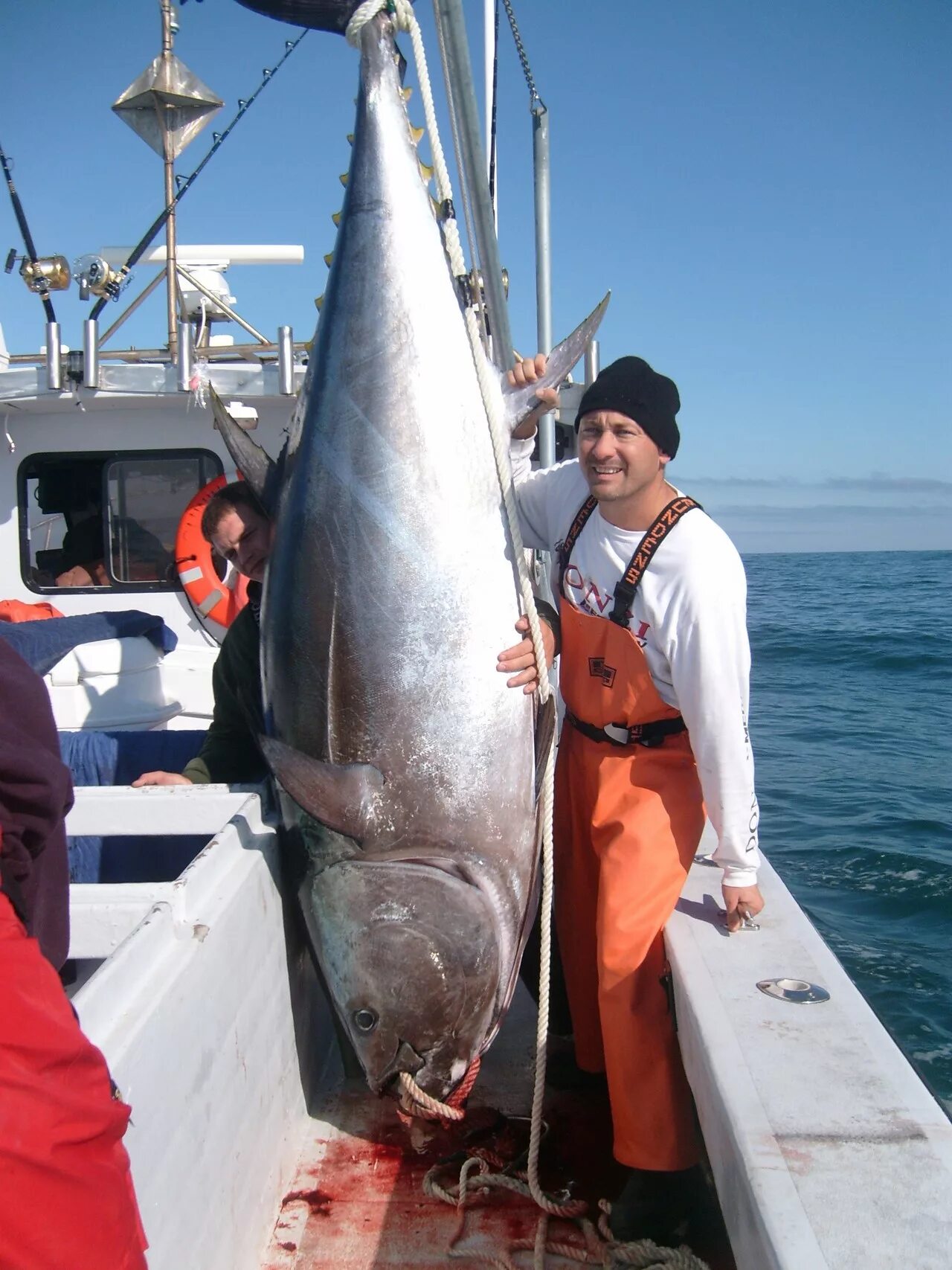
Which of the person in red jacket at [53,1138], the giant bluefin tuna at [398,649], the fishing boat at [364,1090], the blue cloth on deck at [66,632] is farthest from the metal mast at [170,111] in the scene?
the person in red jacket at [53,1138]

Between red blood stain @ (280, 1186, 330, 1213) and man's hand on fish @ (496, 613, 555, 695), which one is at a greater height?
man's hand on fish @ (496, 613, 555, 695)

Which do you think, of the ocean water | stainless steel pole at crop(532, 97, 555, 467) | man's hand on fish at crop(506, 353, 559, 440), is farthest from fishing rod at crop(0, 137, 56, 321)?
the ocean water

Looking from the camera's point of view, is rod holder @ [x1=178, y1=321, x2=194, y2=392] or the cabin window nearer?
rod holder @ [x1=178, y1=321, x2=194, y2=392]

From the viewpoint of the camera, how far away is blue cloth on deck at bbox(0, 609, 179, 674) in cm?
342

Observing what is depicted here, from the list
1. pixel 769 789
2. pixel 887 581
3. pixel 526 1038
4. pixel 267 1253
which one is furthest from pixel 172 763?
pixel 887 581

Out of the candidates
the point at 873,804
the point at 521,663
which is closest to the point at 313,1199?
the point at 521,663

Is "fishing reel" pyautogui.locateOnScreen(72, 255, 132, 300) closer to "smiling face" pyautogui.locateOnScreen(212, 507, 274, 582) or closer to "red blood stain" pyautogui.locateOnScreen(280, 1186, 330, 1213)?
"smiling face" pyautogui.locateOnScreen(212, 507, 274, 582)

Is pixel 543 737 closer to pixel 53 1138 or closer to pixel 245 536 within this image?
pixel 245 536

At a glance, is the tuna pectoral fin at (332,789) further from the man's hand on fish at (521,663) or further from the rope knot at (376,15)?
the rope knot at (376,15)

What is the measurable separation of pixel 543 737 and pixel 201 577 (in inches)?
116

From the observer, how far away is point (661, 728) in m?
2.08

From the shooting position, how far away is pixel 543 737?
199 centimetres

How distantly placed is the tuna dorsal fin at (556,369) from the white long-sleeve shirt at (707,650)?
329 mm

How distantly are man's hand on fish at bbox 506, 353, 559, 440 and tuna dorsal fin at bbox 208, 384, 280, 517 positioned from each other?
1.76 ft
